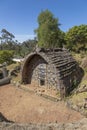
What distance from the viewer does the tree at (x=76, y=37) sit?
32.0 metres

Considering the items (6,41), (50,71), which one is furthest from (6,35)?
(50,71)

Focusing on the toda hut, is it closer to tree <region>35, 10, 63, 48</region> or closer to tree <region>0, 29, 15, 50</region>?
tree <region>35, 10, 63, 48</region>

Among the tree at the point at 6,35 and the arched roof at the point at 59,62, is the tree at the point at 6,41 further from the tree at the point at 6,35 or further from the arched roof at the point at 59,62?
the arched roof at the point at 59,62

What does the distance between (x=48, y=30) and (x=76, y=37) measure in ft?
16.9

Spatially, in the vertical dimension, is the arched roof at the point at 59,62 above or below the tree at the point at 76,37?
below

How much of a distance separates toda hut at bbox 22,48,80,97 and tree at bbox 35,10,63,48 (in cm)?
1471

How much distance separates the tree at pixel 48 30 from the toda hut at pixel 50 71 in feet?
48.3

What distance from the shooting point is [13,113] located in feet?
38.9

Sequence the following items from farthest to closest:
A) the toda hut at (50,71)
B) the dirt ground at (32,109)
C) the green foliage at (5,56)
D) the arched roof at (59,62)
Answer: the green foliage at (5,56), the arched roof at (59,62), the toda hut at (50,71), the dirt ground at (32,109)

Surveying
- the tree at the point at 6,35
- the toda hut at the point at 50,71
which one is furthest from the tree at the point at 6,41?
the toda hut at the point at 50,71

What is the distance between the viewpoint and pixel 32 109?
40.4ft

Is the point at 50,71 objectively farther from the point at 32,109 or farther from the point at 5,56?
the point at 5,56

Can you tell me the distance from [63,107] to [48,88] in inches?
169

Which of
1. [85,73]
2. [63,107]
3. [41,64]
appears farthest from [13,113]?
[85,73]
